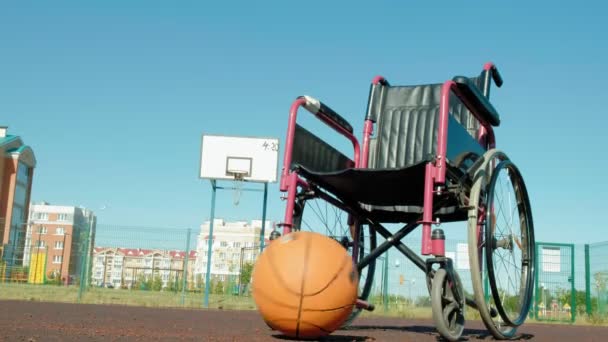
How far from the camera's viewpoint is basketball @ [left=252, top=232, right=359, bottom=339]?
4184mm

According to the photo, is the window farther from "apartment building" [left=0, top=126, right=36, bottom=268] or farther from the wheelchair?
the wheelchair

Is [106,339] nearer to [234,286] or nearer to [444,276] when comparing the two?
[444,276]

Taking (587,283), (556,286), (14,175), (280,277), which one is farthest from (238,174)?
(14,175)

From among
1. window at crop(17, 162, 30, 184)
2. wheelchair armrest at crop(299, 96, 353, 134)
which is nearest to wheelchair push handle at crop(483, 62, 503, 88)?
wheelchair armrest at crop(299, 96, 353, 134)

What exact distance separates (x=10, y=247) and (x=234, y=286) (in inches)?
357

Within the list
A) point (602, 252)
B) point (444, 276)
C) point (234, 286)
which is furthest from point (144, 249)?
point (444, 276)

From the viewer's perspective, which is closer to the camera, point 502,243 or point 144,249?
point 502,243

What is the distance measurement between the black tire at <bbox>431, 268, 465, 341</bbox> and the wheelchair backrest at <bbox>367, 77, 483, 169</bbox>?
1.68 meters

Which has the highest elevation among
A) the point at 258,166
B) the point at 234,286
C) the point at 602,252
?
the point at 258,166

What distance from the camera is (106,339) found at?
14.3ft

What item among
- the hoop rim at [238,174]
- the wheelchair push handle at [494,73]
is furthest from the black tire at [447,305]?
the hoop rim at [238,174]

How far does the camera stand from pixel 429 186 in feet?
16.1

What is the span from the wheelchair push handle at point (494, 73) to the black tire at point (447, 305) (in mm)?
2720

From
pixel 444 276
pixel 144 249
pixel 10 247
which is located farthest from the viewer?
pixel 10 247
